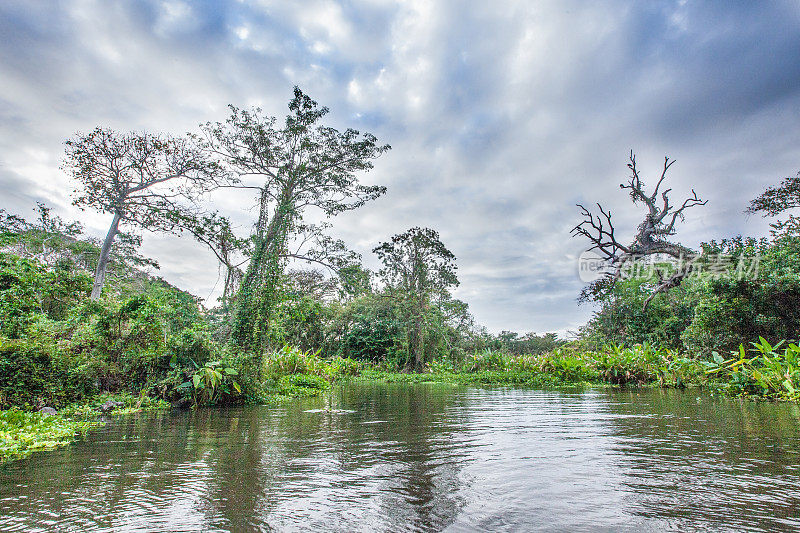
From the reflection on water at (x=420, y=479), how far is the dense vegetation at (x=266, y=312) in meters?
1.40

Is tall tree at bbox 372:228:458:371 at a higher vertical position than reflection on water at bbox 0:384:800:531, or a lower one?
higher

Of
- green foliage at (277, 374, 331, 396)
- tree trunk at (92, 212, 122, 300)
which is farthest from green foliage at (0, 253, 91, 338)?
tree trunk at (92, 212, 122, 300)

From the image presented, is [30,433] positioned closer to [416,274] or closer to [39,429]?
[39,429]

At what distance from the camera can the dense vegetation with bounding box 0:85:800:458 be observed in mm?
6400

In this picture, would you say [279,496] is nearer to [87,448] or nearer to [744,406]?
[87,448]

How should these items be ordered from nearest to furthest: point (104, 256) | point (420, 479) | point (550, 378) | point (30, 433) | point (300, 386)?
point (420, 479) < point (30, 433) < point (300, 386) < point (550, 378) < point (104, 256)

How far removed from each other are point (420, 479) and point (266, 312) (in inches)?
293

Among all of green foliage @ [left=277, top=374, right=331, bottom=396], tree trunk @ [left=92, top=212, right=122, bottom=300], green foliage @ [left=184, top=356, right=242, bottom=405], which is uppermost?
tree trunk @ [left=92, top=212, right=122, bottom=300]

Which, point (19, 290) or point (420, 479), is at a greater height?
point (19, 290)

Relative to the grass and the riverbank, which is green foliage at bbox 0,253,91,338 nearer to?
the riverbank

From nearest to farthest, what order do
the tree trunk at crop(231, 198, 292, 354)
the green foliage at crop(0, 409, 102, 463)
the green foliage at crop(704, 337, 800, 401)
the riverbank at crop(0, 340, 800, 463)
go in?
the green foliage at crop(0, 409, 102, 463) → the riverbank at crop(0, 340, 800, 463) → the green foliage at crop(704, 337, 800, 401) → the tree trunk at crop(231, 198, 292, 354)

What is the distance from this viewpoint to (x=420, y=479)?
6.81 ft

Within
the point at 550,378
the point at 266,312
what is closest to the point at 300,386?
the point at 266,312

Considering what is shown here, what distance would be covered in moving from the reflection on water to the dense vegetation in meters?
1.40
